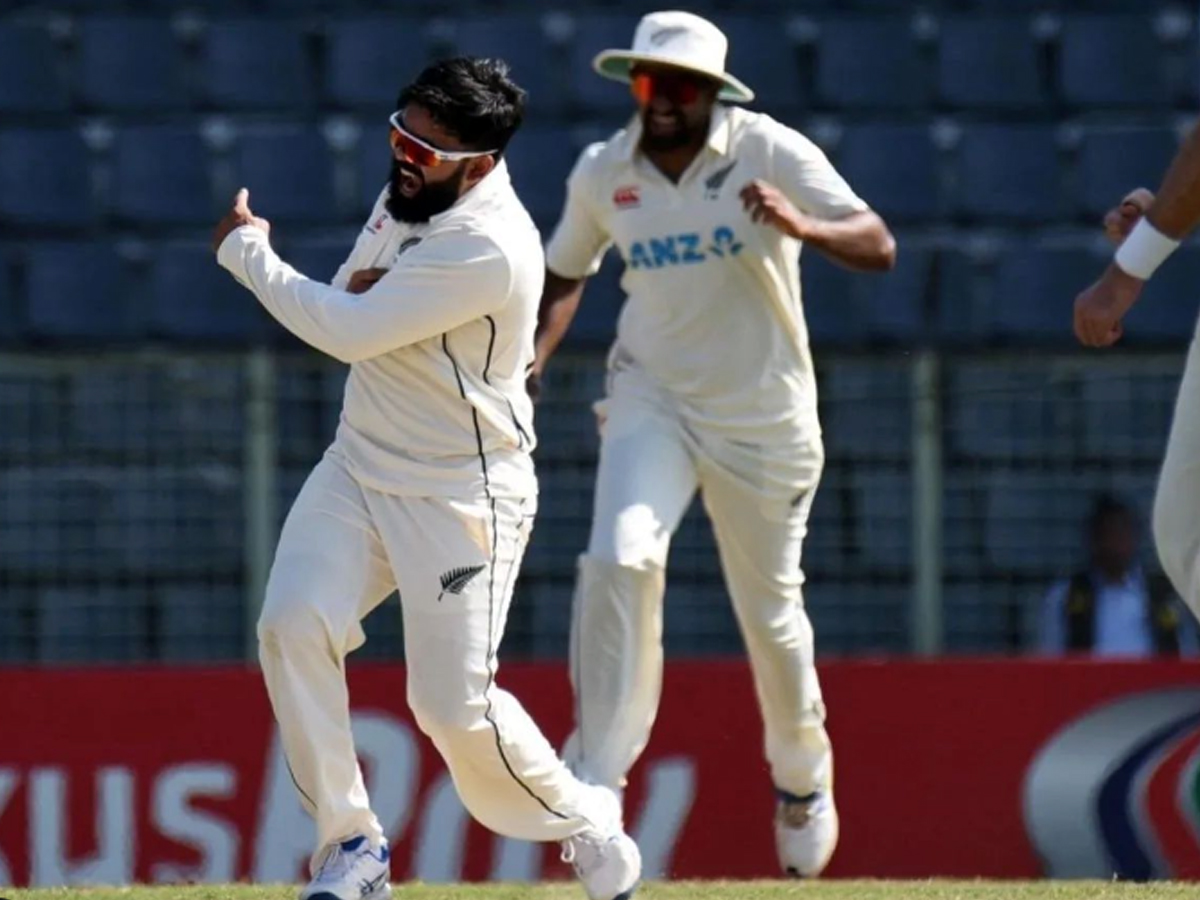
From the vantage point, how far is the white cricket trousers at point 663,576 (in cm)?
675

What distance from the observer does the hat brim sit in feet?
22.2

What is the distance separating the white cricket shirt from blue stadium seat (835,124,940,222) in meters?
4.03

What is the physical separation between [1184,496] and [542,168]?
6374mm

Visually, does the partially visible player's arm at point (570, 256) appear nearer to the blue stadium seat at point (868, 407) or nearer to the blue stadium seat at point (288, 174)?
the blue stadium seat at point (868, 407)

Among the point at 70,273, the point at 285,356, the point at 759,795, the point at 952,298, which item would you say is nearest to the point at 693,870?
the point at 759,795

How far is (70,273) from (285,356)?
2.01 meters

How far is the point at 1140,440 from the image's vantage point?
944 centimetres

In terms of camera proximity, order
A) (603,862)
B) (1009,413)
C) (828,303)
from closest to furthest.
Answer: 1. (603,862)
2. (1009,413)
3. (828,303)

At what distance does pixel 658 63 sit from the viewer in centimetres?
683

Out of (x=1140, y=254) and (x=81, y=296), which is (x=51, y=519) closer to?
(x=81, y=296)

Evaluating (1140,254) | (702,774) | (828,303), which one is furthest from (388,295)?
(828,303)

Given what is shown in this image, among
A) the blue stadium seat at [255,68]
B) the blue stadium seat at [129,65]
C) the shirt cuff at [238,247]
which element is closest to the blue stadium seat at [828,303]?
the blue stadium seat at [255,68]

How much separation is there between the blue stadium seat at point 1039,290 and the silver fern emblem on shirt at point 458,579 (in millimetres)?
5699

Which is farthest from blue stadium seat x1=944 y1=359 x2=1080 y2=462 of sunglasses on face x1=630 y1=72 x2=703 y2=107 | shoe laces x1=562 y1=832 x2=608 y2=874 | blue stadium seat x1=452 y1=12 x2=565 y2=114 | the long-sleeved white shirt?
the long-sleeved white shirt
